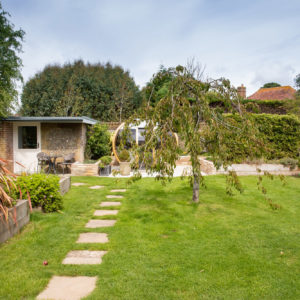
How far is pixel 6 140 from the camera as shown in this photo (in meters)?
10.3

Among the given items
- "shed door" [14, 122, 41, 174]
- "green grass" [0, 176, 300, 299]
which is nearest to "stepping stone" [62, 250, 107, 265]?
"green grass" [0, 176, 300, 299]

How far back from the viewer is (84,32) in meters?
12.3

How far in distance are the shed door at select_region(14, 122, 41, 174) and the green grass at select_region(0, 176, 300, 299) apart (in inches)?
224

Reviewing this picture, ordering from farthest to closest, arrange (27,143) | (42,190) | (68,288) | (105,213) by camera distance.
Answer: (27,143)
(105,213)
(42,190)
(68,288)

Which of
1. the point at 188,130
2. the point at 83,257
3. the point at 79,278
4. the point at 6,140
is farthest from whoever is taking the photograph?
the point at 6,140

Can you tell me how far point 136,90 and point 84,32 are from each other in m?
8.10

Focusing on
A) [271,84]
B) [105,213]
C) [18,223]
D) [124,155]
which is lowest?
[105,213]

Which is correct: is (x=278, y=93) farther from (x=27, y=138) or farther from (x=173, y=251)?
(x=173, y=251)

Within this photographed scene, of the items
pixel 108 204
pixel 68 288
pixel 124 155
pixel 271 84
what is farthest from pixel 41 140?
pixel 271 84

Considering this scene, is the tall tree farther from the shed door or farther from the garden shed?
the garden shed

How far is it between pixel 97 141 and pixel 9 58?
503cm

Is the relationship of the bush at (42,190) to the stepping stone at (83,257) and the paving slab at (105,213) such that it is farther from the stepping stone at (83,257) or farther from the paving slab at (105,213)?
the stepping stone at (83,257)

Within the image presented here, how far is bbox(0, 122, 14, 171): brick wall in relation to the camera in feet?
33.7

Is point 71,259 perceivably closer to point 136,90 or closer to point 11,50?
point 11,50
